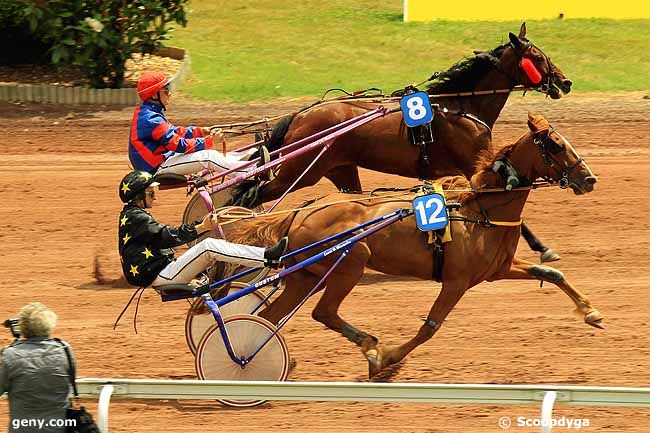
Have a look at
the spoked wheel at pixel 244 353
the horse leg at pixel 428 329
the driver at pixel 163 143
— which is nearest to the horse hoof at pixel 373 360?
the horse leg at pixel 428 329

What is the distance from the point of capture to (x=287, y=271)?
26.5 feet

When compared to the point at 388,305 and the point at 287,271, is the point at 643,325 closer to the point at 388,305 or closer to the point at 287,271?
the point at 388,305

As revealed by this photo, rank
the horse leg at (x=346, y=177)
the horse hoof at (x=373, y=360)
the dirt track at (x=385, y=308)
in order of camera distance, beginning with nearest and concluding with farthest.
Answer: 1. the dirt track at (x=385, y=308)
2. the horse hoof at (x=373, y=360)
3. the horse leg at (x=346, y=177)

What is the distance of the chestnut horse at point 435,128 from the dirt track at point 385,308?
3.40ft

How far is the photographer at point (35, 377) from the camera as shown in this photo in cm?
597

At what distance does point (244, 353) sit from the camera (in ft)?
26.4

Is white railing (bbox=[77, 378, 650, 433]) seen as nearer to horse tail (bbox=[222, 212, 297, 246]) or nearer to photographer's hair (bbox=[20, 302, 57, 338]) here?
photographer's hair (bbox=[20, 302, 57, 338])

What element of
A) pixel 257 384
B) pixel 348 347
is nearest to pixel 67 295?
pixel 348 347

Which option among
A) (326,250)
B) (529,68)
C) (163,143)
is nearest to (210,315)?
(326,250)

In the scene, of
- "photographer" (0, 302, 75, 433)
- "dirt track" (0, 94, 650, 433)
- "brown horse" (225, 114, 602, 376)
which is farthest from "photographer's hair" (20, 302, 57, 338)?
"brown horse" (225, 114, 602, 376)

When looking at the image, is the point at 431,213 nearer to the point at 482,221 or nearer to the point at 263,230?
the point at 482,221

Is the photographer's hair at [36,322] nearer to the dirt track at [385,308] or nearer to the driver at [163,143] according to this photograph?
the dirt track at [385,308]

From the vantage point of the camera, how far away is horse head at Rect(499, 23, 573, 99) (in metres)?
10.6
